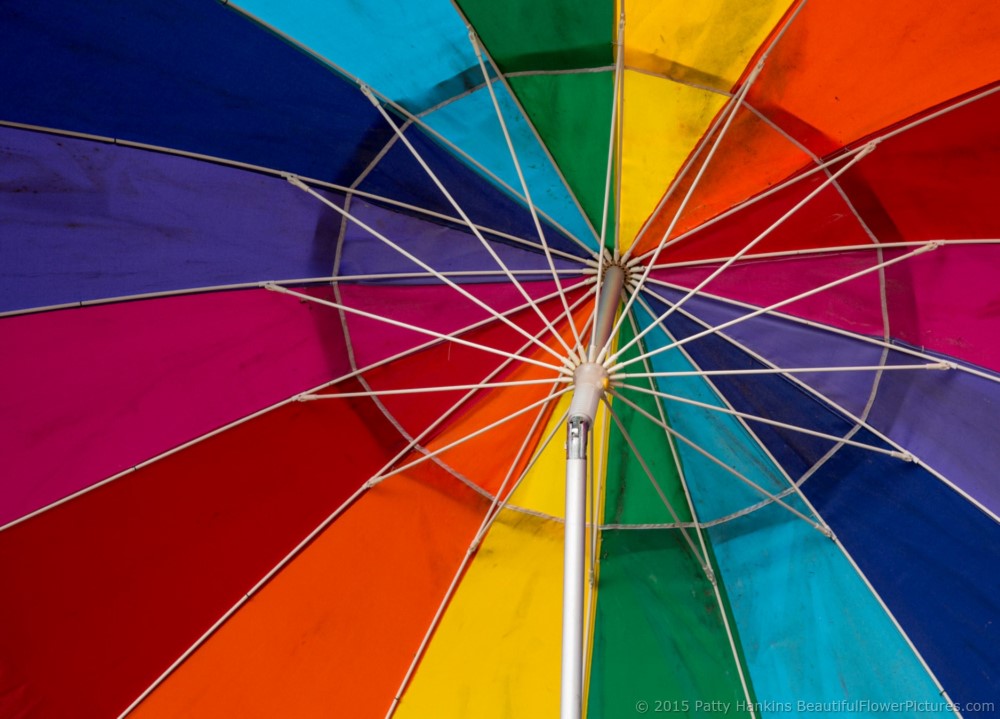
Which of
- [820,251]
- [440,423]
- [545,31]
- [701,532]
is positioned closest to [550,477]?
[440,423]

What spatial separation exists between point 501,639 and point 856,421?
1.59 metres

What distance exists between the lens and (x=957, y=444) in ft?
11.6

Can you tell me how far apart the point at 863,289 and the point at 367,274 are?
185 centimetres

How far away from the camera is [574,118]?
347cm

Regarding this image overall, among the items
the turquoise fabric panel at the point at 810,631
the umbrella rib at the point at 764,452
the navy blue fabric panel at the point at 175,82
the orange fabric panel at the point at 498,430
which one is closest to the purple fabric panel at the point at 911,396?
the umbrella rib at the point at 764,452

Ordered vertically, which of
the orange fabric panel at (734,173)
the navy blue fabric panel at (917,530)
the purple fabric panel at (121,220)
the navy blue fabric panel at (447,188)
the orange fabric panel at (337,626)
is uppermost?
the orange fabric panel at (734,173)

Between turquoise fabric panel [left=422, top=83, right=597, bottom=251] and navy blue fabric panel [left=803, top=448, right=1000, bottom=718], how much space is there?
1.47m

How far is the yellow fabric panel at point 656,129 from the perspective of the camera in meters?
3.36

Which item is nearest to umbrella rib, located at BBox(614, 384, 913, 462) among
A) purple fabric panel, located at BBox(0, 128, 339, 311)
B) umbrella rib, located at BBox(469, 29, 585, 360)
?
umbrella rib, located at BBox(469, 29, 585, 360)

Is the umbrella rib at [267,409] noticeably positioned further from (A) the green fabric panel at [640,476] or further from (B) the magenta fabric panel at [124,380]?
(A) the green fabric panel at [640,476]

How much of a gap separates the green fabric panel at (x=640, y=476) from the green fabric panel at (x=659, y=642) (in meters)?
0.14

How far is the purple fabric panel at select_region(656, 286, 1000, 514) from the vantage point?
11.4ft

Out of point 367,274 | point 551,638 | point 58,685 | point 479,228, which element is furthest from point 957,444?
point 58,685

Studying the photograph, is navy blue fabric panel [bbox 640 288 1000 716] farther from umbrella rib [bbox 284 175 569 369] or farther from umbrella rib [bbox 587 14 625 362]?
umbrella rib [bbox 284 175 569 369]
